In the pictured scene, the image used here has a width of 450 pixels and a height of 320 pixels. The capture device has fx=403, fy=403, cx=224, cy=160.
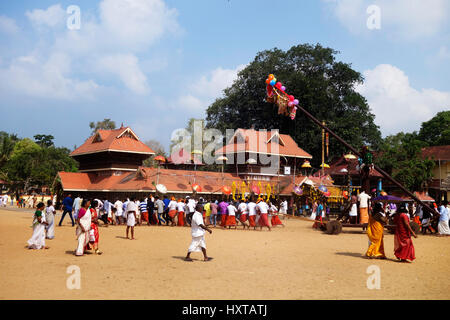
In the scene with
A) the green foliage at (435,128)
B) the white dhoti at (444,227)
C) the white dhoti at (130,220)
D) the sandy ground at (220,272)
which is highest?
the green foliage at (435,128)

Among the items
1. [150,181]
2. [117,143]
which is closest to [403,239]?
[150,181]

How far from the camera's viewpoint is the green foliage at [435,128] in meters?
54.2

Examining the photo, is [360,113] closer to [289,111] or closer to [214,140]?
[214,140]

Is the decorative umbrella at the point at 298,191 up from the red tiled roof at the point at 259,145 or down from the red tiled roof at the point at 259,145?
down

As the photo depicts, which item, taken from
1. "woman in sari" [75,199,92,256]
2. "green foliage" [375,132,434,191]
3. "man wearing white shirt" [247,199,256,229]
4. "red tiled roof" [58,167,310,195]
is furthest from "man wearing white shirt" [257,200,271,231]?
"green foliage" [375,132,434,191]

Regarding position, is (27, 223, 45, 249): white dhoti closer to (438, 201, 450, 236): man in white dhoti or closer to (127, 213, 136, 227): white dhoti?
(127, 213, 136, 227): white dhoti

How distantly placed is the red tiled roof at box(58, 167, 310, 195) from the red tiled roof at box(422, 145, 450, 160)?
1591 centimetres

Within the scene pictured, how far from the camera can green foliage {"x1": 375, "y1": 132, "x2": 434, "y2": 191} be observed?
37.0 m

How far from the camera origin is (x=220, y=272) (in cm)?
881

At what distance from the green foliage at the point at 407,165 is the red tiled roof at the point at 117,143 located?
22.6 meters

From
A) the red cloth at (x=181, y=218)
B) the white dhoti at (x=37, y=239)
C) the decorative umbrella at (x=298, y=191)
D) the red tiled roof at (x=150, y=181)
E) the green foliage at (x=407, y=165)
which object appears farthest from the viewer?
the green foliage at (x=407, y=165)

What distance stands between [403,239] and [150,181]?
21598 mm

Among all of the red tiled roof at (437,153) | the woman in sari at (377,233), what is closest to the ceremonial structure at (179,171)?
the red tiled roof at (437,153)

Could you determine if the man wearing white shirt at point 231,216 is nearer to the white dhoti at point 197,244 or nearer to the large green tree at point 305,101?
the white dhoti at point 197,244
